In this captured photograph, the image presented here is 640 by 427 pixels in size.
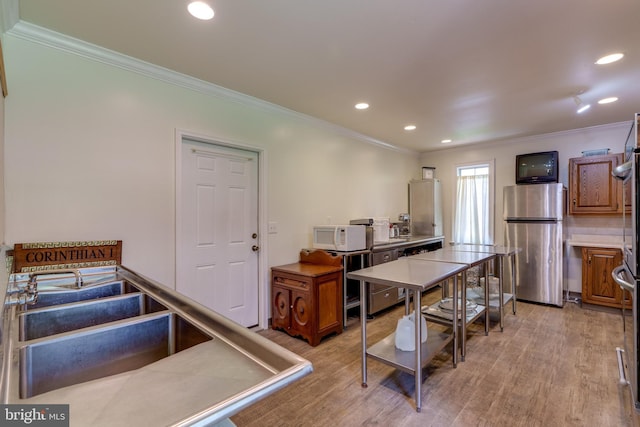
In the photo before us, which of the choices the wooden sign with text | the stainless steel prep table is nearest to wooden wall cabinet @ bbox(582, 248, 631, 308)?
the stainless steel prep table

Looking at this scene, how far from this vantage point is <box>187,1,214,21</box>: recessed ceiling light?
67.6 inches

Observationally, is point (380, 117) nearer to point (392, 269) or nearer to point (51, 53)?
point (392, 269)

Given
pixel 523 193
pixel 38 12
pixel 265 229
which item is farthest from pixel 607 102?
pixel 38 12

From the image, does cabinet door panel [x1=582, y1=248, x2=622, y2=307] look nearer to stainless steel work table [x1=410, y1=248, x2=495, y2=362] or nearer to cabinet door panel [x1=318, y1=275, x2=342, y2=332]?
stainless steel work table [x1=410, y1=248, x2=495, y2=362]

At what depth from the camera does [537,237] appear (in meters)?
4.20

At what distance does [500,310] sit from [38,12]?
4.60 meters

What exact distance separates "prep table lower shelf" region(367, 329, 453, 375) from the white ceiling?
2283 millimetres

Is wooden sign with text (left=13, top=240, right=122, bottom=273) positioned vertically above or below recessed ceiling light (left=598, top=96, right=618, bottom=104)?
below

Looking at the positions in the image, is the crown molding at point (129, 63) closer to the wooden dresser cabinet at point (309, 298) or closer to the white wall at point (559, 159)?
the wooden dresser cabinet at point (309, 298)

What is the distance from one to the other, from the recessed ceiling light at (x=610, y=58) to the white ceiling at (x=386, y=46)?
0.16 feet

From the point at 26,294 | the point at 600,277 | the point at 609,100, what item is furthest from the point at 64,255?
the point at 600,277

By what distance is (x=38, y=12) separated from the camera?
1.79 metres

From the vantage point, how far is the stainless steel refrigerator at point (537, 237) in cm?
407

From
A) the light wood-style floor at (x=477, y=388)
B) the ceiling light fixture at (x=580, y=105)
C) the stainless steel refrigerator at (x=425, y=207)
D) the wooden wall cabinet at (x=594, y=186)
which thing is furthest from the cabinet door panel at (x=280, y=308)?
the wooden wall cabinet at (x=594, y=186)
